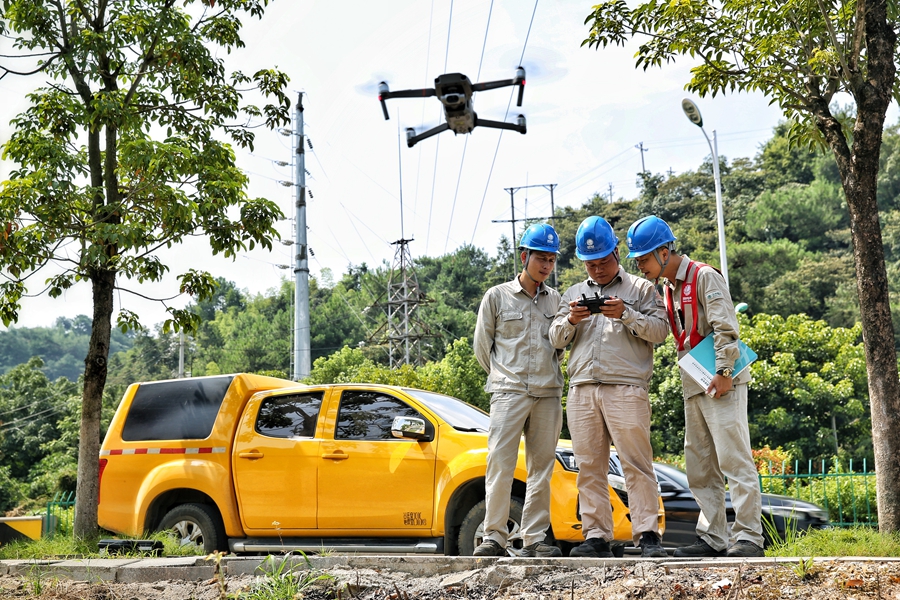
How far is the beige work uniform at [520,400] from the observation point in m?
5.48

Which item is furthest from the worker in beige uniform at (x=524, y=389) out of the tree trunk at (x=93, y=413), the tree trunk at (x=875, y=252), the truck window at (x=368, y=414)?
the tree trunk at (x=93, y=413)

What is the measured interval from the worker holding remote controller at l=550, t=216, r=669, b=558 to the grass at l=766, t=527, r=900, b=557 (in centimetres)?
82

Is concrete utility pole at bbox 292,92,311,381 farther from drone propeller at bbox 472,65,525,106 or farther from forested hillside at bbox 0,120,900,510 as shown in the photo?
drone propeller at bbox 472,65,525,106

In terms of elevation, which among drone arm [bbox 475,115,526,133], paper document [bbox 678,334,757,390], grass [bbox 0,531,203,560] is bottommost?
grass [bbox 0,531,203,560]

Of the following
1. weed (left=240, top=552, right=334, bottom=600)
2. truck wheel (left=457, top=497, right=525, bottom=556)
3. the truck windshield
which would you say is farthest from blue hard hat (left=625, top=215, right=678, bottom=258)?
weed (left=240, top=552, right=334, bottom=600)

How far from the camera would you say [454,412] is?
7.39 meters

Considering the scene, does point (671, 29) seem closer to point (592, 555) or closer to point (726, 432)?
point (726, 432)

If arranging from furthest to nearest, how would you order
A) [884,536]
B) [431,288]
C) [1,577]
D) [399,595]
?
[431,288] < [884,536] < [1,577] < [399,595]

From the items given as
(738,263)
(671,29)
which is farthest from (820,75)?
(738,263)

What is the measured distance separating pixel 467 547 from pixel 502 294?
81.4 inches

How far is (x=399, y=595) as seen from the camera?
4.20 meters

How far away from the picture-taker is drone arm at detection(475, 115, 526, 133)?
19000mm

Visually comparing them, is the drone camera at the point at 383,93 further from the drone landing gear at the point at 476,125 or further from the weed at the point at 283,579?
the weed at the point at 283,579

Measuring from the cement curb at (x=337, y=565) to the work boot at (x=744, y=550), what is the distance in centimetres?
62
